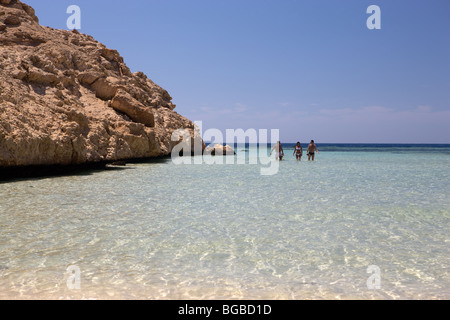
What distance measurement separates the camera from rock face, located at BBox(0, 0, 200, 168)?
1305 centimetres

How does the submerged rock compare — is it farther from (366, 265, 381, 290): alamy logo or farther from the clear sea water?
(366, 265, 381, 290): alamy logo

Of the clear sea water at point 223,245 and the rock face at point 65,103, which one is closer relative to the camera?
the clear sea water at point 223,245

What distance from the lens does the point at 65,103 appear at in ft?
54.3

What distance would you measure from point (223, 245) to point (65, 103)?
14.6m

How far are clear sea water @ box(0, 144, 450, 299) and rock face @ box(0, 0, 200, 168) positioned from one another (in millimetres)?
4384

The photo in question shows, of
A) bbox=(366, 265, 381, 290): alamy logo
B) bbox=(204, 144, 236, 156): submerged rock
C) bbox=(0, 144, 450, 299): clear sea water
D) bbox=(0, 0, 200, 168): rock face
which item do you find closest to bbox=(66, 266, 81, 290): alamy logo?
bbox=(0, 144, 450, 299): clear sea water

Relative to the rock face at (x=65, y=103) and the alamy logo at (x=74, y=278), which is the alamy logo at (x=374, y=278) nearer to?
the alamy logo at (x=74, y=278)

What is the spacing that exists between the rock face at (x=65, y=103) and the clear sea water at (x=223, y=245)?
4384mm

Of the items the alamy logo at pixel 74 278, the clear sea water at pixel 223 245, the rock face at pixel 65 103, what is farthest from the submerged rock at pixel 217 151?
the alamy logo at pixel 74 278

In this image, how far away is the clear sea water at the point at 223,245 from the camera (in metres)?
3.51

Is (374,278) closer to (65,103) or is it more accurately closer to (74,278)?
(74,278)
